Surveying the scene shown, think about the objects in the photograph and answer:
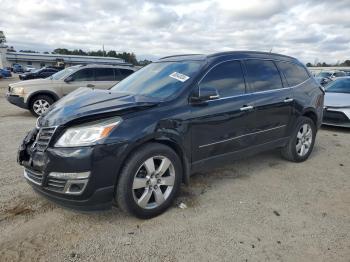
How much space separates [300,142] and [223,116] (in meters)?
2.11

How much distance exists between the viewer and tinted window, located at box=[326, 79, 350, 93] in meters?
8.71

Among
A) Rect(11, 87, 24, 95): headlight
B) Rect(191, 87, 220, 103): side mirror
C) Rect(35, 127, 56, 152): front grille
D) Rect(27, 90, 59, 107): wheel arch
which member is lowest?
Rect(27, 90, 59, 107): wheel arch

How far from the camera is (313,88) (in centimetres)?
531

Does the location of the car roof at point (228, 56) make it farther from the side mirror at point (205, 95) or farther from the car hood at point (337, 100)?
the car hood at point (337, 100)

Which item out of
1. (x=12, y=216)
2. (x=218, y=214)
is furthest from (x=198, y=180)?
(x=12, y=216)

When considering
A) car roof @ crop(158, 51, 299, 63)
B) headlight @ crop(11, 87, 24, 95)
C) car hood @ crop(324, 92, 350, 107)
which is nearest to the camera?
car roof @ crop(158, 51, 299, 63)

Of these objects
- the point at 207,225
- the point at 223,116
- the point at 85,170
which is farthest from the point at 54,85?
the point at 207,225

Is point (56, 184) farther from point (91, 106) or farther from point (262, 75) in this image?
point (262, 75)

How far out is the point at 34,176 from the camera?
308cm

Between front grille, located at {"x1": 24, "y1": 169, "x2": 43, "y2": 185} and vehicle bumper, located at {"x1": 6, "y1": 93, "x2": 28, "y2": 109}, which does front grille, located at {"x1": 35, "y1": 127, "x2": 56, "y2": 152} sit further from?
vehicle bumper, located at {"x1": 6, "y1": 93, "x2": 28, "y2": 109}

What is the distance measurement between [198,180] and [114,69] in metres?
6.89

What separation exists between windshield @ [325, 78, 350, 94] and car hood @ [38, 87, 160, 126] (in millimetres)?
7334

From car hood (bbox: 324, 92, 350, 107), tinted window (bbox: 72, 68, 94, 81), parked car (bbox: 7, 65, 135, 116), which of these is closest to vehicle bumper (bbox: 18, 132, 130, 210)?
parked car (bbox: 7, 65, 135, 116)

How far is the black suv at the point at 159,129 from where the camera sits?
2863 mm
